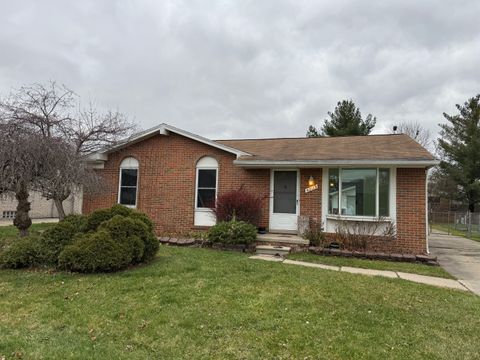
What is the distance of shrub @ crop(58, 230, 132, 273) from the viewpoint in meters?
6.37

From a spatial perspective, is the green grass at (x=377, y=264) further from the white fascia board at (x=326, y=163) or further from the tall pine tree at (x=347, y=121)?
the tall pine tree at (x=347, y=121)

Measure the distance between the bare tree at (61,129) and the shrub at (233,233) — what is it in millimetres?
3518

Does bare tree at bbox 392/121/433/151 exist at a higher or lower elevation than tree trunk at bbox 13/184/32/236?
higher

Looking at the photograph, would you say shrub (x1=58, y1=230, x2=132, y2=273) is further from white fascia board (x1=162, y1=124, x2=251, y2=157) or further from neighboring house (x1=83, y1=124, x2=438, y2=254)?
white fascia board (x1=162, y1=124, x2=251, y2=157)

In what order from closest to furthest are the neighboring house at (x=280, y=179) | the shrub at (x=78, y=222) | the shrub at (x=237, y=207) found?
the shrub at (x=78, y=222) < the neighboring house at (x=280, y=179) < the shrub at (x=237, y=207)

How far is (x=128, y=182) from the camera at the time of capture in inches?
485

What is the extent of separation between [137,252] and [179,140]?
5.66 m

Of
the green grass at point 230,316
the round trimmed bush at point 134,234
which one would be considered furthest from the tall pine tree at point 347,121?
the round trimmed bush at point 134,234

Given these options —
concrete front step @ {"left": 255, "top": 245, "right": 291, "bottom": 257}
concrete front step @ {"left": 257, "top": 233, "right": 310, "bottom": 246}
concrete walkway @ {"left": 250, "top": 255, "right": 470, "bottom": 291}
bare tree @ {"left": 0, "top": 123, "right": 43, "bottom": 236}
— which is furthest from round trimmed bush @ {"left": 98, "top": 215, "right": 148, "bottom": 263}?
concrete front step @ {"left": 257, "top": 233, "right": 310, "bottom": 246}

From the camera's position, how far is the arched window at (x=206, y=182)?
1141 centimetres

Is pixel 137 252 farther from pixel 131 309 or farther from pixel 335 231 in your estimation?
pixel 335 231

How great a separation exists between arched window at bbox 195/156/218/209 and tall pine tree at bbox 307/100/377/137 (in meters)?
20.8

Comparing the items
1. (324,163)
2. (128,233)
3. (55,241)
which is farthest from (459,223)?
(55,241)

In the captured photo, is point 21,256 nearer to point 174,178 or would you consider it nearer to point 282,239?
point 174,178
